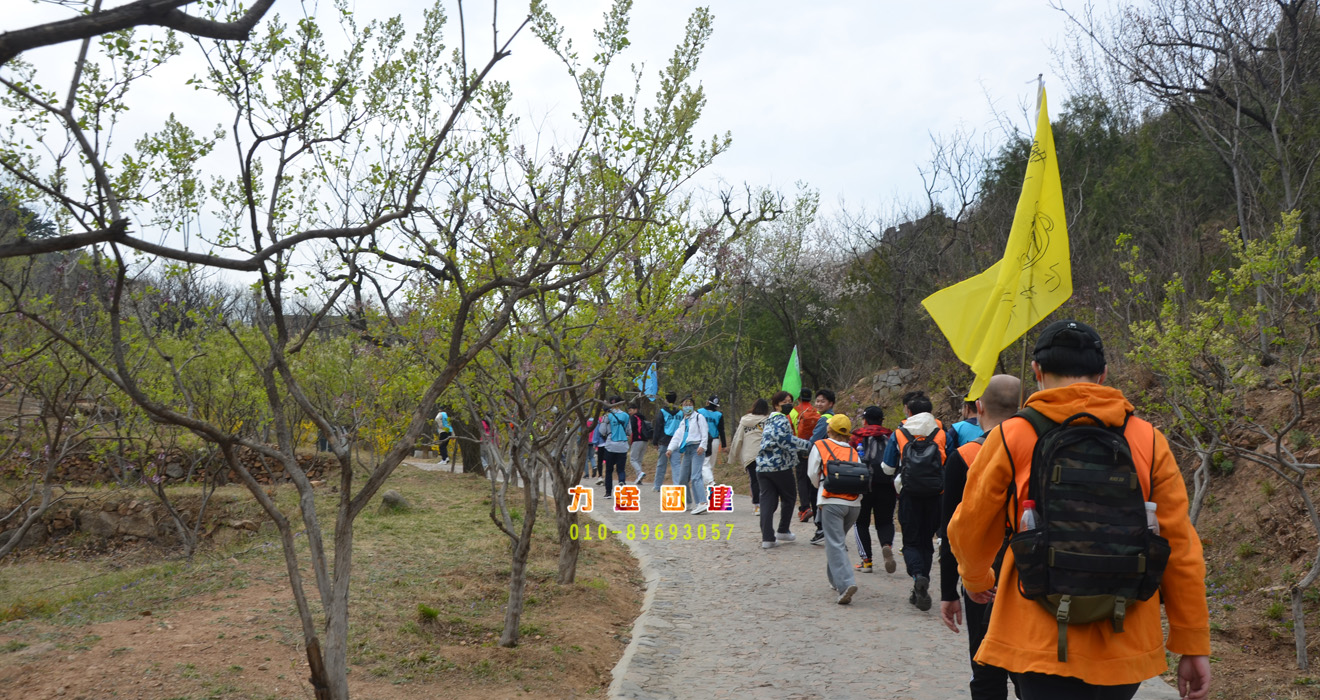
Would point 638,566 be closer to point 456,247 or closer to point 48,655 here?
point 456,247

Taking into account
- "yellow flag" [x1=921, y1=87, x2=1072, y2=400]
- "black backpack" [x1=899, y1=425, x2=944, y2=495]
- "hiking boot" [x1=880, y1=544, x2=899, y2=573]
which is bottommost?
"hiking boot" [x1=880, y1=544, x2=899, y2=573]

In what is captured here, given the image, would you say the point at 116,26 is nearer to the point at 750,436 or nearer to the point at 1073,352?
the point at 1073,352

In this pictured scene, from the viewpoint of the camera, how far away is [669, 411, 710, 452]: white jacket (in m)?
15.5

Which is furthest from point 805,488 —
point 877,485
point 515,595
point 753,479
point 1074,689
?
point 1074,689

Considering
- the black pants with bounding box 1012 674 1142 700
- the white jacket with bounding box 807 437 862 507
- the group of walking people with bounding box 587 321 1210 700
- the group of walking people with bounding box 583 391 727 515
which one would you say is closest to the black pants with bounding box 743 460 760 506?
the group of walking people with bounding box 583 391 727 515

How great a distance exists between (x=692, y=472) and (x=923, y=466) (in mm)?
7808

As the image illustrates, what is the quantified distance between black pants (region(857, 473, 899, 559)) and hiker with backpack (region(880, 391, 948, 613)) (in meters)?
0.89

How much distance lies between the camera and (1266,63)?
15039 mm

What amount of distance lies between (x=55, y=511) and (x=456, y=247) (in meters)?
15.2

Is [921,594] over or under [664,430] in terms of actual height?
under

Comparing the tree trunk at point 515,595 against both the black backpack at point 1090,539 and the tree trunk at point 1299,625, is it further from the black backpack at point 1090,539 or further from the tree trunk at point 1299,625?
the tree trunk at point 1299,625

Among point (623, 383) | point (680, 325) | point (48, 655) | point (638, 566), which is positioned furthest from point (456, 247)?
point (638, 566)

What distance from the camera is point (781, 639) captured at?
7695 mm

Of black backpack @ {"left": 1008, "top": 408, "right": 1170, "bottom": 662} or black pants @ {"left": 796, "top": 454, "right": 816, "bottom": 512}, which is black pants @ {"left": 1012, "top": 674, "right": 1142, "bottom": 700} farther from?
black pants @ {"left": 796, "top": 454, "right": 816, "bottom": 512}
